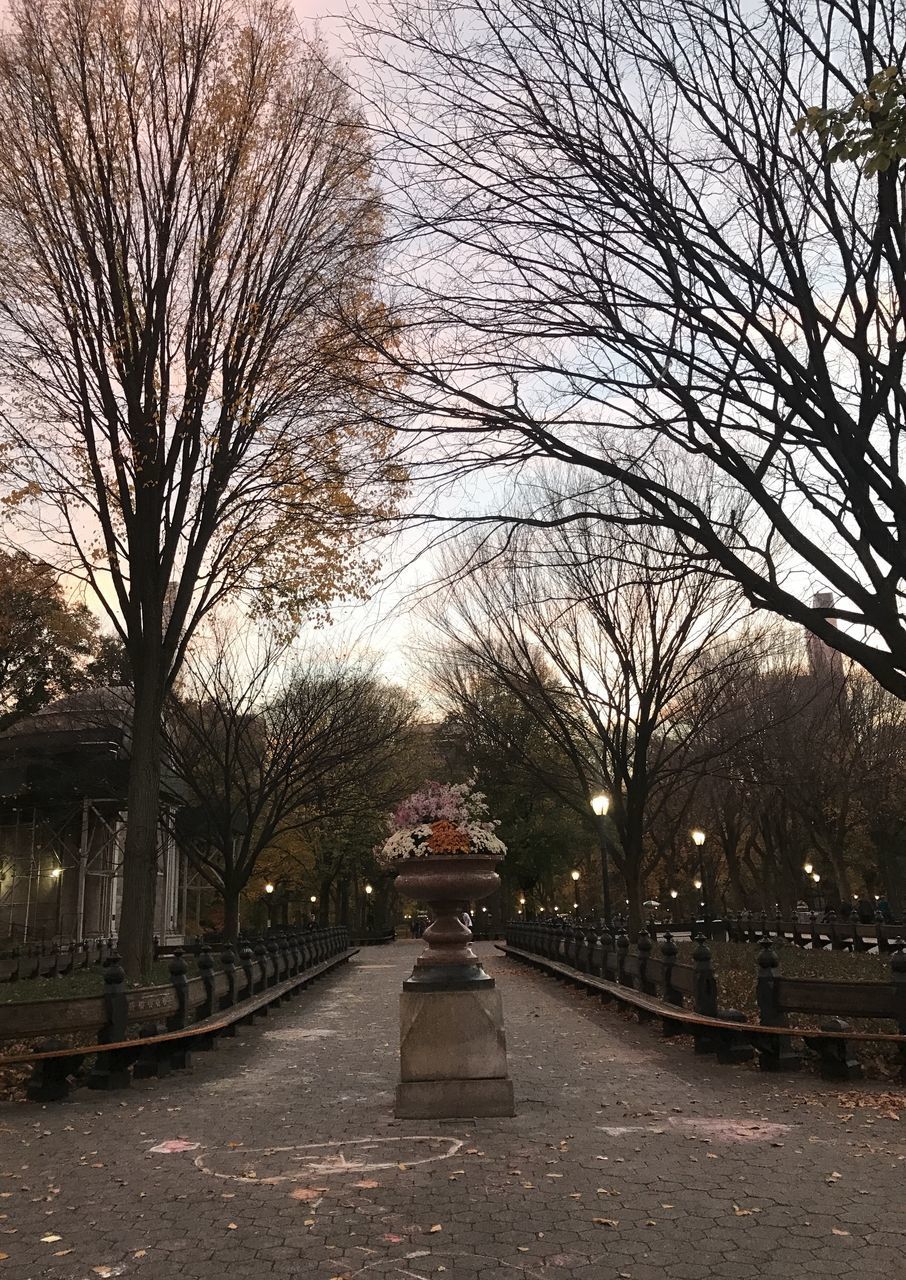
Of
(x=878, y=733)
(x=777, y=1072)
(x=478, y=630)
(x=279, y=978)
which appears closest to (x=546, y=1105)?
(x=777, y=1072)

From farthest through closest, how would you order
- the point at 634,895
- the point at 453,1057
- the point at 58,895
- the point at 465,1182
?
1. the point at 58,895
2. the point at 634,895
3. the point at 453,1057
4. the point at 465,1182

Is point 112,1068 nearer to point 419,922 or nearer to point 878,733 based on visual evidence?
point 878,733

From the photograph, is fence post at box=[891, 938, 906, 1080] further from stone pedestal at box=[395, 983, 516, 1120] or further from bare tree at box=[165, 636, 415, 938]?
bare tree at box=[165, 636, 415, 938]

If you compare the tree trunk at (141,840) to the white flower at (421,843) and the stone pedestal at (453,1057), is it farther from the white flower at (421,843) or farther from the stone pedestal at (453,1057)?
the stone pedestal at (453,1057)

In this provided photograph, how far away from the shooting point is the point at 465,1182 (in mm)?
5129

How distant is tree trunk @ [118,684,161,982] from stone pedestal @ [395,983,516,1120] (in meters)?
6.49

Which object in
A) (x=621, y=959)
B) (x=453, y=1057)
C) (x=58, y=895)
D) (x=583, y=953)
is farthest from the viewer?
(x=58, y=895)

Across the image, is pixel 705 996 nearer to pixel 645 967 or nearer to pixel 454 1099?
pixel 454 1099

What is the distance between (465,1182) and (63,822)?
31556 mm

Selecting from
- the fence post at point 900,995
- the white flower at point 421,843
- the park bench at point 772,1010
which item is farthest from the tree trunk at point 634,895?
the white flower at point 421,843

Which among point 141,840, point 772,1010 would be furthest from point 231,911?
point 772,1010

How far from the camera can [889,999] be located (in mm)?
7648

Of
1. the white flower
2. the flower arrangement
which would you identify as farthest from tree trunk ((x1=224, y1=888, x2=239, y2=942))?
the white flower

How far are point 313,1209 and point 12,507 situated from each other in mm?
10420
